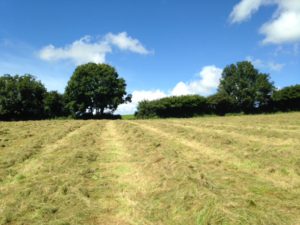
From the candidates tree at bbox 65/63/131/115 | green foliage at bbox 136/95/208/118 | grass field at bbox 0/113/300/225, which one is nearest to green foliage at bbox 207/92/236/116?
green foliage at bbox 136/95/208/118

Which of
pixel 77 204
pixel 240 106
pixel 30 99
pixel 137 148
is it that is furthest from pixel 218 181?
pixel 240 106

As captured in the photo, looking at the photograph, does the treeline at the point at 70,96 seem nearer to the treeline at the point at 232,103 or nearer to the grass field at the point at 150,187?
the treeline at the point at 232,103

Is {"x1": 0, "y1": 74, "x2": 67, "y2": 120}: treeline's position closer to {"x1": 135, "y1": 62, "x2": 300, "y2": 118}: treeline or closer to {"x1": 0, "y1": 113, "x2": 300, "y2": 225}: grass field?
{"x1": 135, "y1": 62, "x2": 300, "y2": 118}: treeline

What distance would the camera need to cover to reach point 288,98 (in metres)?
56.5

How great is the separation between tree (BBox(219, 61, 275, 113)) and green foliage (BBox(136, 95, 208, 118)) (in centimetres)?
1187

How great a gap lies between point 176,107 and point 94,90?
1634cm

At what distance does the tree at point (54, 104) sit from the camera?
57.1 meters

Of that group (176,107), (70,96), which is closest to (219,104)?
(176,107)

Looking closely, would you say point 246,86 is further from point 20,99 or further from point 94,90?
point 20,99

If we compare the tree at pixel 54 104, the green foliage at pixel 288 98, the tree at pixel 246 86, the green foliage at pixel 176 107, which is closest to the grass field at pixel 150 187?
the green foliage at pixel 176 107

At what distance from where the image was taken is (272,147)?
11.5 meters

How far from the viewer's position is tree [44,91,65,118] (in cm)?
5709

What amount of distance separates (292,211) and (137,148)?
24.0 ft

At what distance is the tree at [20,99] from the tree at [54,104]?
4.76 ft
